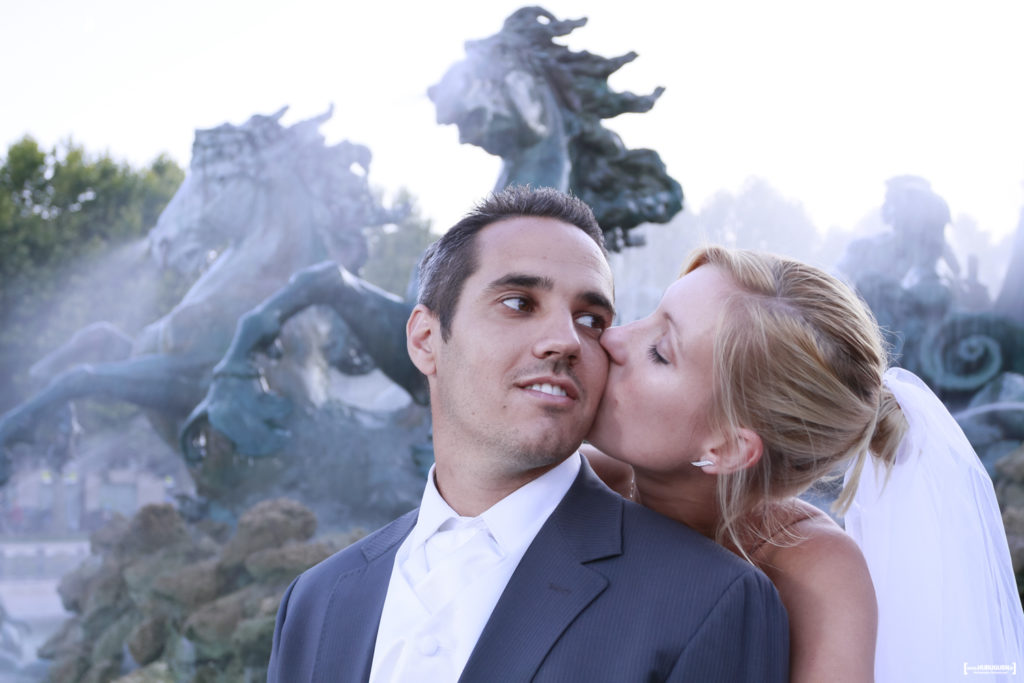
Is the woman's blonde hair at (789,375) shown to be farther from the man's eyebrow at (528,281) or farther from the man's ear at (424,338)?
the man's ear at (424,338)

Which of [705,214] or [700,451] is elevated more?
[700,451]

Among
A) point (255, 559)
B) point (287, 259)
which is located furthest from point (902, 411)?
point (287, 259)

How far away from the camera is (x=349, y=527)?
6539mm

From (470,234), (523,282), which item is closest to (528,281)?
(523,282)

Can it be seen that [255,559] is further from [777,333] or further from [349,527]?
[777,333]

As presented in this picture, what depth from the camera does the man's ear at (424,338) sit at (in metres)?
2.28

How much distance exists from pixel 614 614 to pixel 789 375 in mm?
598

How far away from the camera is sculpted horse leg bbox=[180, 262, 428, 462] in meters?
6.00

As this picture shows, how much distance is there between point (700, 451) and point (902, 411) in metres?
0.54

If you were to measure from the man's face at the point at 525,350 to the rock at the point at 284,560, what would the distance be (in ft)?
10.7

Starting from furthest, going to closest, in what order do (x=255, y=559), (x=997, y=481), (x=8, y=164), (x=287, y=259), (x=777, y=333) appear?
(x=8, y=164)
(x=287, y=259)
(x=997, y=481)
(x=255, y=559)
(x=777, y=333)

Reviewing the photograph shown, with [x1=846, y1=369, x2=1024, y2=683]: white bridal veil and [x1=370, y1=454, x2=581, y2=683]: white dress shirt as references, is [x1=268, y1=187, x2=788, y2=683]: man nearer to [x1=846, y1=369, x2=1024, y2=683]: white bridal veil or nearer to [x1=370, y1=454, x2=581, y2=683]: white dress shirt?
[x1=370, y1=454, x2=581, y2=683]: white dress shirt

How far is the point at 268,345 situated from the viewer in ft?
20.0

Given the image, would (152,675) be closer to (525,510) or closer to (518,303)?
(525,510)
